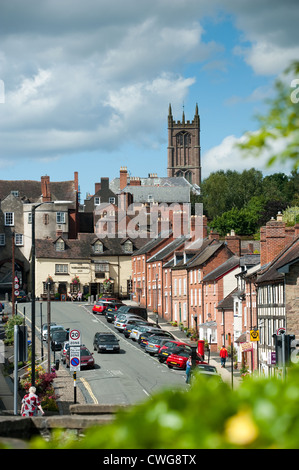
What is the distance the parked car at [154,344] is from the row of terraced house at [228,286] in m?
5.35

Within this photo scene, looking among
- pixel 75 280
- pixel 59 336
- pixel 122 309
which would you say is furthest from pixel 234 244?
pixel 75 280

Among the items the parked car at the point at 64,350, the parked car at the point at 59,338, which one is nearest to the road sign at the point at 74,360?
the parked car at the point at 64,350

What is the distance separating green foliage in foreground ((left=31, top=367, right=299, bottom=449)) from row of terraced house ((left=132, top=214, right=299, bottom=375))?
2620 centimetres

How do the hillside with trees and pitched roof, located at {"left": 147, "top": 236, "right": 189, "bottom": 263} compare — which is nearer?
pitched roof, located at {"left": 147, "top": 236, "right": 189, "bottom": 263}

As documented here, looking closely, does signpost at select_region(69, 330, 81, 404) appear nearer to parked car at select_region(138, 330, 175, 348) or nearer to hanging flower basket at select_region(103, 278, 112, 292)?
parked car at select_region(138, 330, 175, 348)

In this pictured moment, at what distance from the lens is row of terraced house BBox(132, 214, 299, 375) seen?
4812 centimetres

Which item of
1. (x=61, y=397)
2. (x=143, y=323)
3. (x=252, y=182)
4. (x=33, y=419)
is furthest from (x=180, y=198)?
(x=33, y=419)

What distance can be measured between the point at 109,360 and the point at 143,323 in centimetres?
1685

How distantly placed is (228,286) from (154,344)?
Result: 44.7 ft

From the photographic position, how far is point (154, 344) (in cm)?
5769

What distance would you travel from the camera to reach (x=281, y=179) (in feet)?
563

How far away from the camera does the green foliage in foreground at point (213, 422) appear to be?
3.35m

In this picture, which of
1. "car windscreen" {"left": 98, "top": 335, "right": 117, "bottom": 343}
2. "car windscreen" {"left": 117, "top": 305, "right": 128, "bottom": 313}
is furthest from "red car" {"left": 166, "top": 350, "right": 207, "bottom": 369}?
"car windscreen" {"left": 117, "top": 305, "right": 128, "bottom": 313}

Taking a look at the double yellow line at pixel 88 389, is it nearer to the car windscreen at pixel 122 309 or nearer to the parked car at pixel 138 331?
the parked car at pixel 138 331
